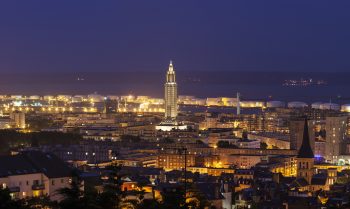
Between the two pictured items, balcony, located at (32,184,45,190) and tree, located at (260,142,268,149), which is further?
tree, located at (260,142,268,149)

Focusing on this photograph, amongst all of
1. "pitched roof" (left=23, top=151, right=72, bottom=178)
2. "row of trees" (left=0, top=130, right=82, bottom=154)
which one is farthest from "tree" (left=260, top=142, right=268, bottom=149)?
"pitched roof" (left=23, top=151, right=72, bottom=178)

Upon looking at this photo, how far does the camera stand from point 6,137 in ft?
157

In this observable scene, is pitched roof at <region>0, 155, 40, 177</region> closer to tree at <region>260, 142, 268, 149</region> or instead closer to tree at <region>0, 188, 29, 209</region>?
tree at <region>0, 188, 29, 209</region>

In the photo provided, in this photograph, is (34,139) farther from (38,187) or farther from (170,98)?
(170,98)

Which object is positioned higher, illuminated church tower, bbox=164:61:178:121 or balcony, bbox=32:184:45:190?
illuminated church tower, bbox=164:61:178:121

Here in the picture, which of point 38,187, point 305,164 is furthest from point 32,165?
point 305,164

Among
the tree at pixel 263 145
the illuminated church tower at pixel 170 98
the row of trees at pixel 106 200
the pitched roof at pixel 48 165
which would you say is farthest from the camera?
the illuminated church tower at pixel 170 98

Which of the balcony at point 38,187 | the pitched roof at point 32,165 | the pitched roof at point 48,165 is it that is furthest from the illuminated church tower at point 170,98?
the balcony at point 38,187

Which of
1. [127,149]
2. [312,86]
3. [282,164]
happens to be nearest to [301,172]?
[282,164]

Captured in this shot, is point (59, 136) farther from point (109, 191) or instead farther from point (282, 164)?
point (109, 191)

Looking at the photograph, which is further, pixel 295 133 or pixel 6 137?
pixel 295 133

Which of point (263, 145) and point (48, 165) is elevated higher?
point (48, 165)

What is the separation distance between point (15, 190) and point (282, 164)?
20.9m

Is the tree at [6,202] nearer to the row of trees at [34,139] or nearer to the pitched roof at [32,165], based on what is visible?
the pitched roof at [32,165]
